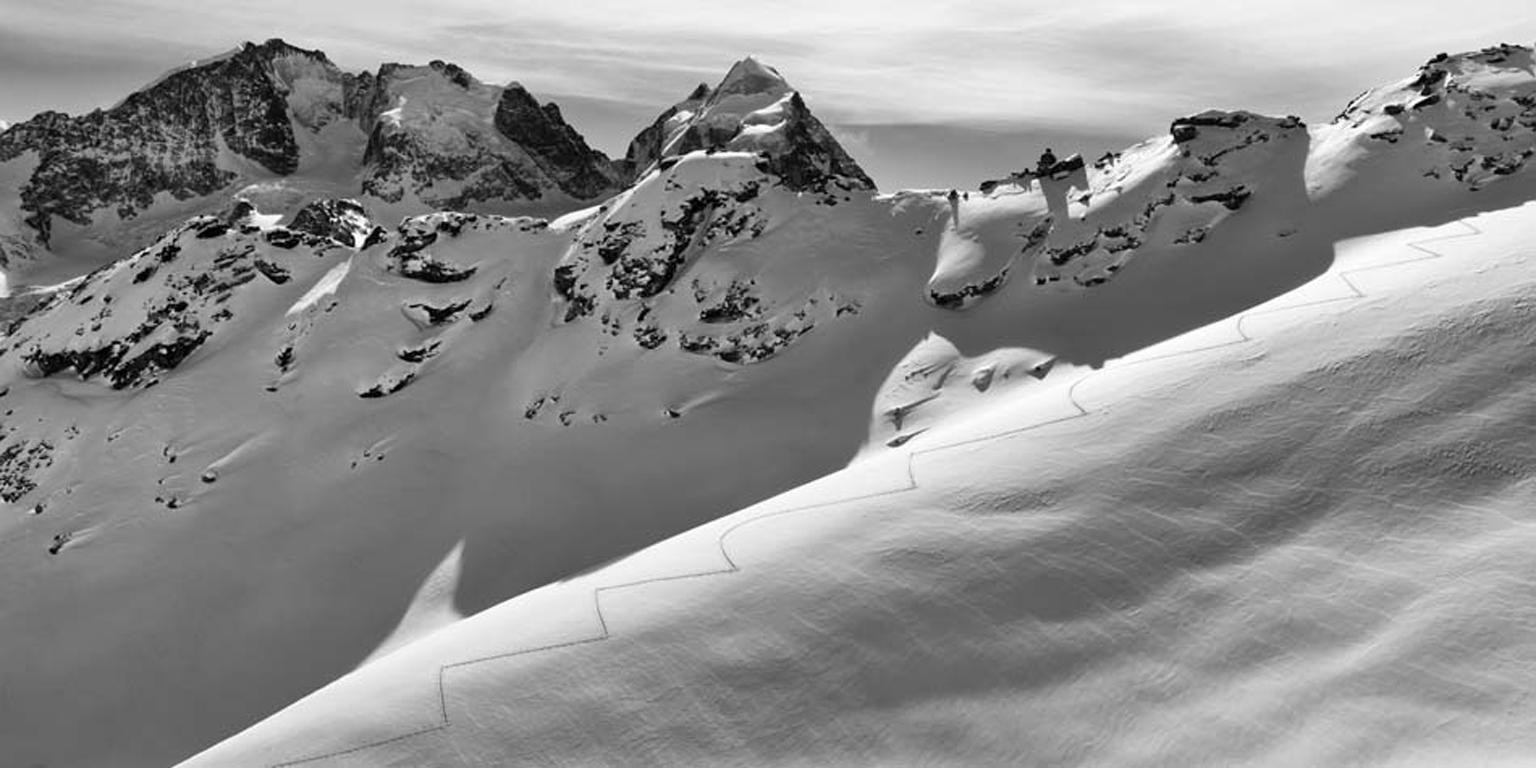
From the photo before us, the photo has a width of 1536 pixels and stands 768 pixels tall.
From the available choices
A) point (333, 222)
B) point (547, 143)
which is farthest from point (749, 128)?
point (333, 222)

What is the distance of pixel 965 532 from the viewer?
18.0 meters

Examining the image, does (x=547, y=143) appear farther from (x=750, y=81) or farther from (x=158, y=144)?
(x=158, y=144)

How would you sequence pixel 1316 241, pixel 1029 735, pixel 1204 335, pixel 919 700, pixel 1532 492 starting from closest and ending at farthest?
pixel 1029 735, pixel 919 700, pixel 1532 492, pixel 1204 335, pixel 1316 241

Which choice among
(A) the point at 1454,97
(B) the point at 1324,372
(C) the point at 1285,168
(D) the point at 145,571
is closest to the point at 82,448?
(D) the point at 145,571

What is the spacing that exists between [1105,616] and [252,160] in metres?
211

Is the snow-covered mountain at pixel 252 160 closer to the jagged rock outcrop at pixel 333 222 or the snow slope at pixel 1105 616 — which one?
the jagged rock outcrop at pixel 333 222

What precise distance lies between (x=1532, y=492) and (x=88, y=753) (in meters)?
55.6

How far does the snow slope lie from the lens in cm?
1214

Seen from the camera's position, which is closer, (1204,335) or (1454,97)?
(1204,335)

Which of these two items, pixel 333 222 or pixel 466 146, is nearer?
pixel 333 222

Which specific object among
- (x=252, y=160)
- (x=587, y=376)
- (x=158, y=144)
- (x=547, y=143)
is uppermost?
(x=547, y=143)

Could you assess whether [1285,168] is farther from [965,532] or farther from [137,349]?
[137,349]

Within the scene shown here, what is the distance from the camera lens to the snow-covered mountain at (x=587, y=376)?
41.9 m

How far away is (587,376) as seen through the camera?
59.5 m
